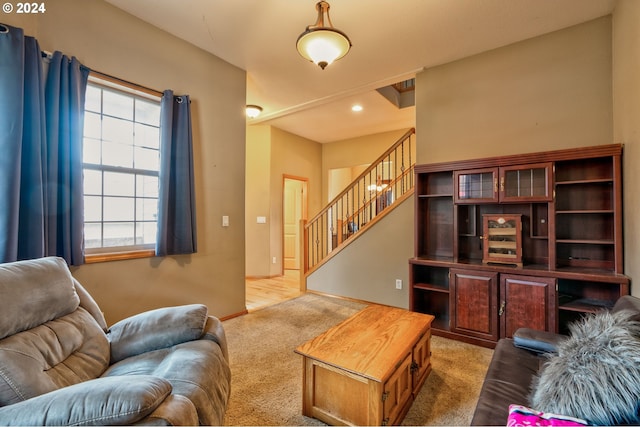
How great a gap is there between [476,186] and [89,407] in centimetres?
335

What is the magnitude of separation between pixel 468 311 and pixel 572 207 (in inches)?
55.0

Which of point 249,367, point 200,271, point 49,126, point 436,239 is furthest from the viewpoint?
point 436,239

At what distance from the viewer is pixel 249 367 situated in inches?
93.4

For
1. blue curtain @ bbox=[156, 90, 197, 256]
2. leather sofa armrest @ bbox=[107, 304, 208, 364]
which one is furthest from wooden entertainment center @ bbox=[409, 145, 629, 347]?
blue curtain @ bbox=[156, 90, 197, 256]

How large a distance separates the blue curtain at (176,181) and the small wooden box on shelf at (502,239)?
3.07 metres

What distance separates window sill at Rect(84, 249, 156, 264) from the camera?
241cm

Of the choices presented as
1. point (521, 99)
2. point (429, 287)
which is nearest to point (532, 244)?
point (429, 287)

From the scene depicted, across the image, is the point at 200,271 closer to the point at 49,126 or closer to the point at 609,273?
the point at 49,126

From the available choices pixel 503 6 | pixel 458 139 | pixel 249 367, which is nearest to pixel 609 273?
pixel 458 139

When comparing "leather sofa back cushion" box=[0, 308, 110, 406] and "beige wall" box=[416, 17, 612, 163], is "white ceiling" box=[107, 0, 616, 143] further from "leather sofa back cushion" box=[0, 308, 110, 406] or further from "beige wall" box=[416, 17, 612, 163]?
"leather sofa back cushion" box=[0, 308, 110, 406]

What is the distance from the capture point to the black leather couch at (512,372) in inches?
47.8

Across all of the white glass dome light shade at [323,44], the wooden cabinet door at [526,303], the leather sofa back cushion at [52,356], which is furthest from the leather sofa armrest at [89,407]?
the wooden cabinet door at [526,303]

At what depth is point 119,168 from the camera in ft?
8.74

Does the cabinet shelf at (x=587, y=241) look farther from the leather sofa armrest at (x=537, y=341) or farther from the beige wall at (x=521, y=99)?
the leather sofa armrest at (x=537, y=341)
